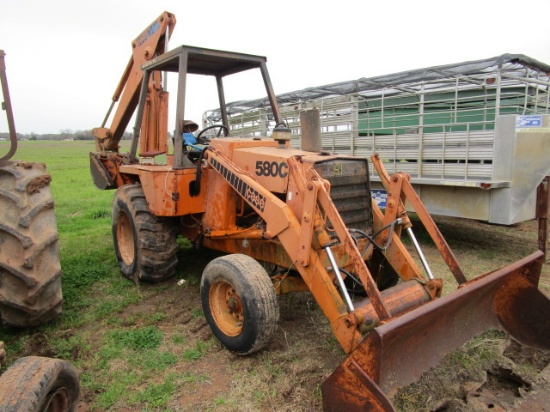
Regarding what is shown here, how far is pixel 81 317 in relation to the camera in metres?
3.99

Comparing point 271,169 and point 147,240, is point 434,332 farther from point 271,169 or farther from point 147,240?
point 147,240

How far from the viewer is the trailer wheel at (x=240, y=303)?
3.07 metres

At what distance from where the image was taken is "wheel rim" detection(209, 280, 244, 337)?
338 centimetres

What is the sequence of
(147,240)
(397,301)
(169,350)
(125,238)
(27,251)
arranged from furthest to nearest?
1. (125,238)
2. (147,240)
3. (169,350)
4. (27,251)
5. (397,301)

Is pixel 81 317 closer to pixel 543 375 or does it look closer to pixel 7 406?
pixel 7 406

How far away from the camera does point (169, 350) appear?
3461 millimetres

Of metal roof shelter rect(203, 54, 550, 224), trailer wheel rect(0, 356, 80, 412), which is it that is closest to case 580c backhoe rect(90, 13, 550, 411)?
trailer wheel rect(0, 356, 80, 412)

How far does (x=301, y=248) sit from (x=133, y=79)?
3807 mm

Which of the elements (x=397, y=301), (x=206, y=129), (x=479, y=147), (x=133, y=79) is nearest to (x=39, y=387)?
(x=397, y=301)

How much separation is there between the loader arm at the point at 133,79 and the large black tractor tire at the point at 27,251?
2406 millimetres

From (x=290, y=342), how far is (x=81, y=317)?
202 cm

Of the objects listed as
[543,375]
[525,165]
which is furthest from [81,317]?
[525,165]

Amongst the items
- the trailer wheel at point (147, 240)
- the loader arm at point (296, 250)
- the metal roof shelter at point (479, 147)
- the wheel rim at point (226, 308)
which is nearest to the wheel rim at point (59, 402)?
the wheel rim at point (226, 308)

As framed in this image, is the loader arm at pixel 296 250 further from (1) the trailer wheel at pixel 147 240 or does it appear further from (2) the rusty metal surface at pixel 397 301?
(1) the trailer wheel at pixel 147 240
